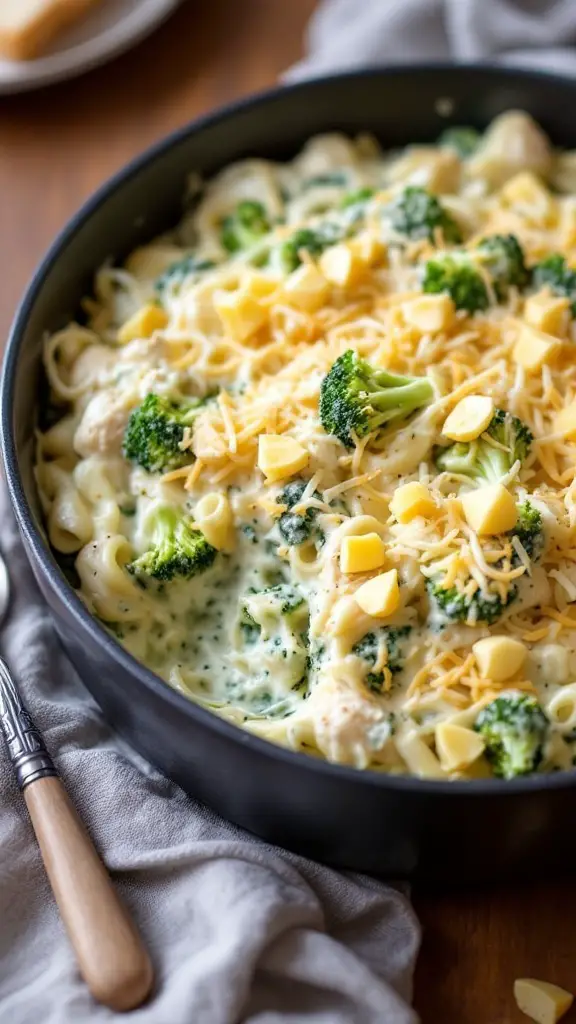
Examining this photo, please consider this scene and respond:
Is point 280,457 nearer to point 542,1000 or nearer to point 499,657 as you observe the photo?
point 499,657

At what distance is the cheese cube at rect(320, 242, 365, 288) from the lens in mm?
3500

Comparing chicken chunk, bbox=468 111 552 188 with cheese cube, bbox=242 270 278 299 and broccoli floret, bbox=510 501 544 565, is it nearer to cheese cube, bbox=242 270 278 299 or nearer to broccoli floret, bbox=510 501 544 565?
cheese cube, bbox=242 270 278 299

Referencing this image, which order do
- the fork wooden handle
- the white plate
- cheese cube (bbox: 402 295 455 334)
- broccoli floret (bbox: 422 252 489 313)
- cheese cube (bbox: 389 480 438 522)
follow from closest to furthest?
the fork wooden handle → cheese cube (bbox: 389 480 438 522) → cheese cube (bbox: 402 295 455 334) → broccoli floret (bbox: 422 252 489 313) → the white plate

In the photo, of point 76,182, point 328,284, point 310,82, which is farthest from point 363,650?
point 76,182

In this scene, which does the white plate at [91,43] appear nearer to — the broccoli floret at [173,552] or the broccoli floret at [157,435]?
the broccoli floret at [157,435]

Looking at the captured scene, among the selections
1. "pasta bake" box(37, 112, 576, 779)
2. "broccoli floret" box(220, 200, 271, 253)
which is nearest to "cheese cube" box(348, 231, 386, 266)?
"pasta bake" box(37, 112, 576, 779)

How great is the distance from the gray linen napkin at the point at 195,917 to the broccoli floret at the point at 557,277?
181 centimetres

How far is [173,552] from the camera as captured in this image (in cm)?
311

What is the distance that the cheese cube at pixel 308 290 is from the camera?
345cm

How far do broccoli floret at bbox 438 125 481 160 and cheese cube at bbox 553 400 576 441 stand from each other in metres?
1.40

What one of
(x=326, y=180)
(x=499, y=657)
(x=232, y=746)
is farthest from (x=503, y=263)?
(x=232, y=746)

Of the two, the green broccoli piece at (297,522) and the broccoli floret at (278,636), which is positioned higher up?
the green broccoli piece at (297,522)

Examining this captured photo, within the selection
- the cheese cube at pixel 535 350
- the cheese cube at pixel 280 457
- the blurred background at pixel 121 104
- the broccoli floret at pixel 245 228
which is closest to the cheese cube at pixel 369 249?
the broccoli floret at pixel 245 228

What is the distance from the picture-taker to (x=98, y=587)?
3158 mm
